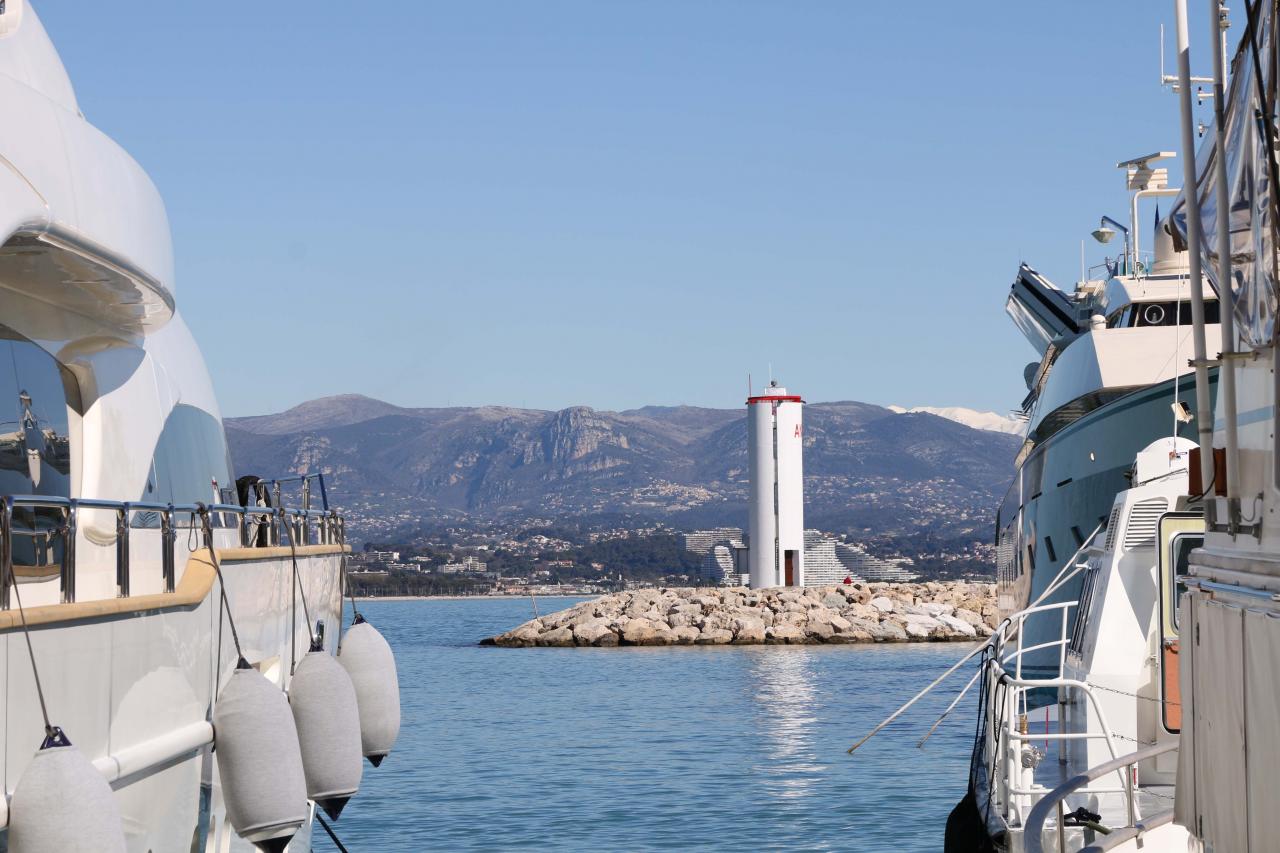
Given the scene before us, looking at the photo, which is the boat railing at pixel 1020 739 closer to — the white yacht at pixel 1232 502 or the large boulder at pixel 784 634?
the white yacht at pixel 1232 502

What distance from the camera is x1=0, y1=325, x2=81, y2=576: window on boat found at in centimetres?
780

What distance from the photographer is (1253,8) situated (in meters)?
5.47

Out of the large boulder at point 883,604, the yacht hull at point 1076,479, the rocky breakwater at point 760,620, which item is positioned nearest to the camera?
the yacht hull at point 1076,479

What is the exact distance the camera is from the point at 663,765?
2891 centimetres

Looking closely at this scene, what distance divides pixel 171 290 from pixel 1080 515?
16.4 m

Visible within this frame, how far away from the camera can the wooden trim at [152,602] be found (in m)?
5.86

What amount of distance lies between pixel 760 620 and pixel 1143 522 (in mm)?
54770

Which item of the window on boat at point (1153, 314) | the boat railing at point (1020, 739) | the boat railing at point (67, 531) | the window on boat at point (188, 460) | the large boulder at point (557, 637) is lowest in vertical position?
the large boulder at point (557, 637)

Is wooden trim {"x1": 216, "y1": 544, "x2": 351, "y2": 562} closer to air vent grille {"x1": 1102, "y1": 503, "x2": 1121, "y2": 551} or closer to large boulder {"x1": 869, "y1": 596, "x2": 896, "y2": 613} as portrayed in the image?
air vent grille {"x1": 1102, "y1": 503, "x2": 1121, "y2": 551}

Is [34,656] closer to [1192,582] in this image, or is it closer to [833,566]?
[1192,582]

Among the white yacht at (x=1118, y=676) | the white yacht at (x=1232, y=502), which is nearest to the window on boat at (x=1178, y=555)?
the white yacht at (x=1118, y=676)

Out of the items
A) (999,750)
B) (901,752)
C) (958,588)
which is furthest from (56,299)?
(958,588)

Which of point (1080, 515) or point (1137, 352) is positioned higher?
point (1137, 352)

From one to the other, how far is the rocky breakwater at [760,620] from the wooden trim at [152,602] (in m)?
58.4
